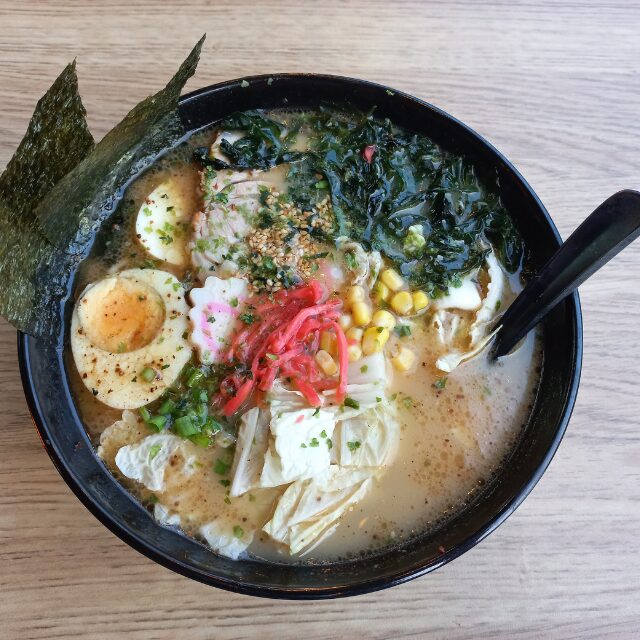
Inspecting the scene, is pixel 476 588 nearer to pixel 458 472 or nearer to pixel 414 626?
pixel 414 626

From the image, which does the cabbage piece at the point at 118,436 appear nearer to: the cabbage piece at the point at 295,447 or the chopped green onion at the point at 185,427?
the chopped green onion at the point at 185,427

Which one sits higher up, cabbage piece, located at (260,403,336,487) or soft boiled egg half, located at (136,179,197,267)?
soft boiled egg half, located at (136,179,197,267)

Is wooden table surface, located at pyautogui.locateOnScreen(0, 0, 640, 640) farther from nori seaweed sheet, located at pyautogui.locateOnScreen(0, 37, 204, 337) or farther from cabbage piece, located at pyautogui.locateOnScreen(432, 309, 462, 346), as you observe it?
cabbage piece, located at pyautogui.locateOnScreen(432, 309, 462, 346)

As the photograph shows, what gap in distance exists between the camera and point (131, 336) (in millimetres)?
1771

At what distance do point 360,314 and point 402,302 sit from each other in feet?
0.45

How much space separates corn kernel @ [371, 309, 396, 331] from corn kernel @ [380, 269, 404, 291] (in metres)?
0.09

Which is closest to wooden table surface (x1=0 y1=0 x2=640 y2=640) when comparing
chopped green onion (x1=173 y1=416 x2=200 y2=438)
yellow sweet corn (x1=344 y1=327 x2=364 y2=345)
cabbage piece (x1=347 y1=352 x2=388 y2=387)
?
chopped green onion (x1=173 y1=416 x2=200 y2=438)

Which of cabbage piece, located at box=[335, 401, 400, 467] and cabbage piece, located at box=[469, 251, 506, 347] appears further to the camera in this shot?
cabbage piece, located at box=[469, 251, 506, 347]

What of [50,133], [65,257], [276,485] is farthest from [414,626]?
[50,133]

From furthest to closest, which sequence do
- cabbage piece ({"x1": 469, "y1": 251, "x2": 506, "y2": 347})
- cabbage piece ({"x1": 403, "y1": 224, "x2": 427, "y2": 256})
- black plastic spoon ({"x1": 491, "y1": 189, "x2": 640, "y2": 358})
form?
1. cabbage piece ({"x1": 403, "y1": 224, "x2": 427, "y2": 256})
2. cabbage piece ({"x1": 469, "y1": 251, "x2": 506, "y2": 347})
3. black plastic spoon ({"x1": 491, "y1": 189, "x2": 640, "y2": 358})

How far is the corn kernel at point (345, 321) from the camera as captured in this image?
1.81 metres

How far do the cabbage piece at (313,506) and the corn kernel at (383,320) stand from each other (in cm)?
44

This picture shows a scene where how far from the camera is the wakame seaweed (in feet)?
6.27

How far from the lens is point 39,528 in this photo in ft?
5.52
